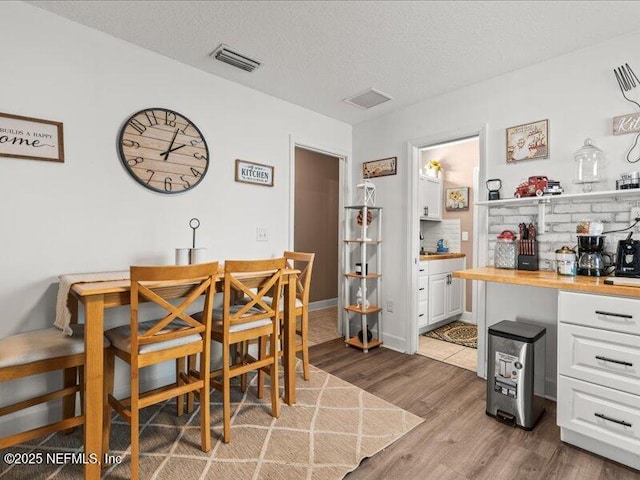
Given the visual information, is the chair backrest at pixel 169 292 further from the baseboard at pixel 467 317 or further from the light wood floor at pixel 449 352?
the baseboard at pixel 467 317

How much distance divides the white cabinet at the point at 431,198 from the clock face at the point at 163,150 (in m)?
2.71

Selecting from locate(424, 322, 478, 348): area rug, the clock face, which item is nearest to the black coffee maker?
locate(424, 322, 478, 348): area rug

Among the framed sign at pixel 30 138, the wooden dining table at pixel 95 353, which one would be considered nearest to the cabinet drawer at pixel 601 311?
the wooden dining table at pixel 95 353

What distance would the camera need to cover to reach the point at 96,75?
2213 mm

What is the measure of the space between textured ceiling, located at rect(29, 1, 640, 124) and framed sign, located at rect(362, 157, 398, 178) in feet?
2.85

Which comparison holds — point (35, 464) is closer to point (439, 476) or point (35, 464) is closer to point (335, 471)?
point (335, 471)

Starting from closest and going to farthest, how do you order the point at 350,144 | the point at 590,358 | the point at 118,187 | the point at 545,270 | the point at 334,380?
the point at 590,358, the point at 118,187, the point at 545,270, the point at 334,380, the point at 350,144

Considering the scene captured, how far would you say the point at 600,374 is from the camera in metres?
1.75

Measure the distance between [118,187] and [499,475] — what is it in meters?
2.83

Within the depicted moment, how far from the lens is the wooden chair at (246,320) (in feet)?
6.13

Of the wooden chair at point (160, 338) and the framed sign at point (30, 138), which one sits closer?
the wooden chair at point (160, 338)

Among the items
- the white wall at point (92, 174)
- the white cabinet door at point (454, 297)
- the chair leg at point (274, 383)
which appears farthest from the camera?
the white cabinet door at point (454, 297)

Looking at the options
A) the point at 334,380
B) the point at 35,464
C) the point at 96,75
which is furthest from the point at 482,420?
the point at 96,75

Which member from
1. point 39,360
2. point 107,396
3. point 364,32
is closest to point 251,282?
point 107,396
